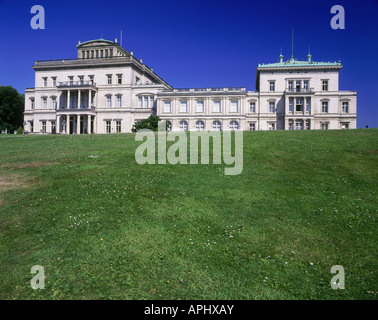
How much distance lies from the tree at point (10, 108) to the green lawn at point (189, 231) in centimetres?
7783

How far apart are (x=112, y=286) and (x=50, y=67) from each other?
80.3 metres

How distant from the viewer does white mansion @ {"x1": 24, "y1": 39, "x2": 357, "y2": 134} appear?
64.0m

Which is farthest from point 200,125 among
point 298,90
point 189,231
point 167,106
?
point 189,231

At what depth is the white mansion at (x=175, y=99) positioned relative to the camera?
2520 inches

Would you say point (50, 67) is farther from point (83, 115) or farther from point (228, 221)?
point (228, 221)

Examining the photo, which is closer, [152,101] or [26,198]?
[26,198]

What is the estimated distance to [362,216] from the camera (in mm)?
10953

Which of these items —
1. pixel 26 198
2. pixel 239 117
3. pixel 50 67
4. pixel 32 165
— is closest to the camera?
pixel 26 198

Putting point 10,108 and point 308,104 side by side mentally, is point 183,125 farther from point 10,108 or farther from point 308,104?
point 10,108

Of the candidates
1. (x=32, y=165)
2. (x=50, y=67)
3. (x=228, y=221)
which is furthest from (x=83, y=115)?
(x=228, y=221)

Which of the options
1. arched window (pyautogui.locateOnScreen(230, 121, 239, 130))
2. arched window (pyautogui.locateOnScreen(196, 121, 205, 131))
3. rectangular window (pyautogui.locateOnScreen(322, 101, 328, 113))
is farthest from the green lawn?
rectangular window (pyautogui.locateOnScreen(322, 101, 328, 113))

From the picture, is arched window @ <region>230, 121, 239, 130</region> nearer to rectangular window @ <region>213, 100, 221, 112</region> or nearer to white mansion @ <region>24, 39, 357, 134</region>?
white mansion @ <region>24, 39, 357, 134</region>
